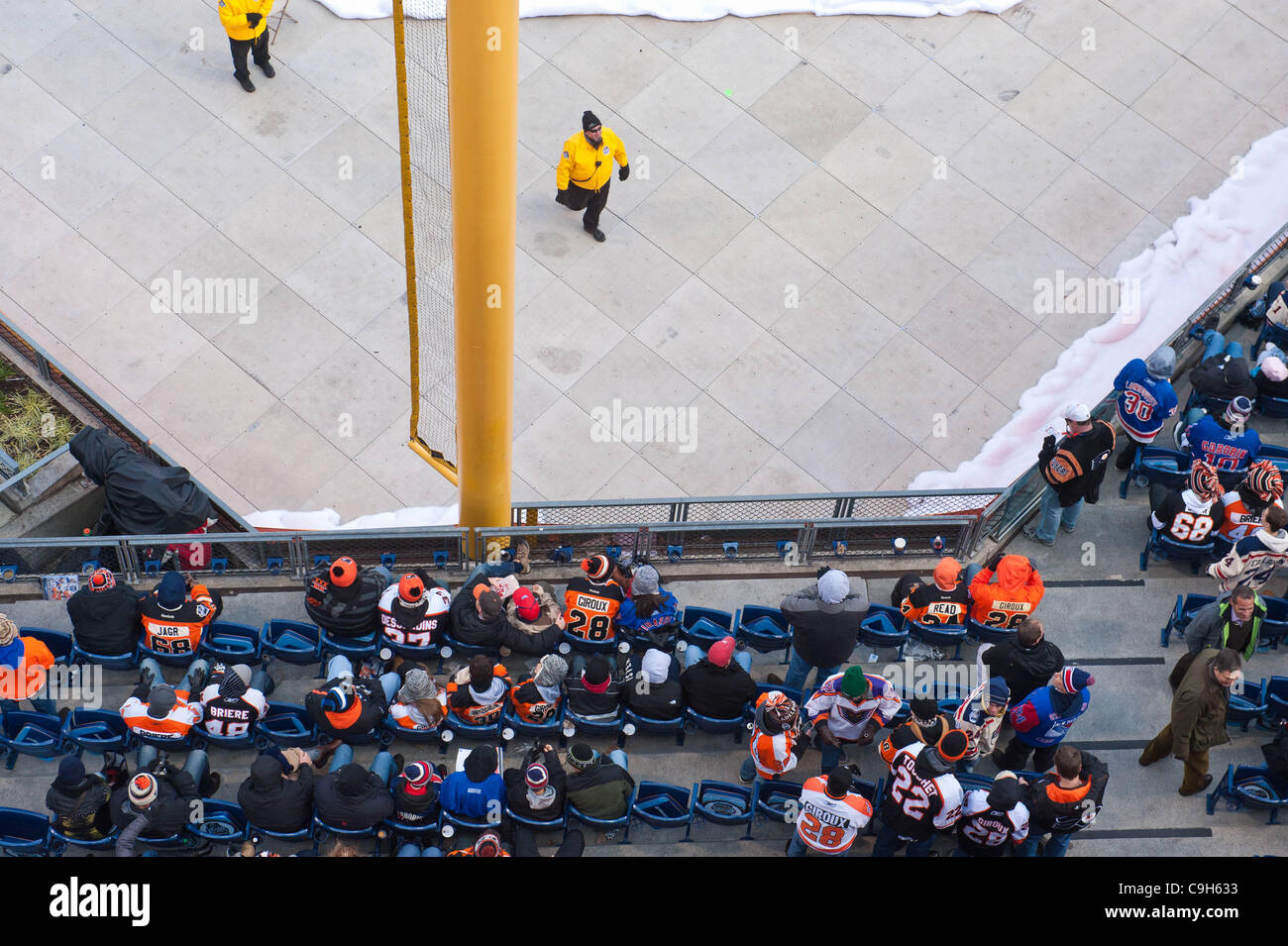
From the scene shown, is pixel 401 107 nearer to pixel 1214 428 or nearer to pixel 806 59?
pixel 1214 428

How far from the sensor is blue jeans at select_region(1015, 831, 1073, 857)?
9578mm

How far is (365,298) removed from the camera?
48.7 feet

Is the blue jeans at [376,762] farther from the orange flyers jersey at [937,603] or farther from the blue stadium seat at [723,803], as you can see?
the orange flyers jersey at [937,603]

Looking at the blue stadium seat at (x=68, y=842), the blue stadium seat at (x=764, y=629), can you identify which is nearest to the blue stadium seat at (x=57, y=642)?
the blue stadium seat at (x=68, y=842)

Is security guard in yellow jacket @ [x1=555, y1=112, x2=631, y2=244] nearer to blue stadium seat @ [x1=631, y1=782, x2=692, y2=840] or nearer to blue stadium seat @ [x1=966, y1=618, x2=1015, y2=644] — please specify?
blue stadium seat @ [x1=966, y1=618, x2=1015, y2=644]

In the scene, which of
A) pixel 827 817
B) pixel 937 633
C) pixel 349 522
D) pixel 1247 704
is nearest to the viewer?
pixel 827 817

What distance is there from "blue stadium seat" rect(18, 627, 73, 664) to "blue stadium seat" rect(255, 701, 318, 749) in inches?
65.7

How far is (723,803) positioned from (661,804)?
44 centimetres

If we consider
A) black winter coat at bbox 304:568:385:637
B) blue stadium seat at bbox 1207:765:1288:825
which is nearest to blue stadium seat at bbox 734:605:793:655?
black winter coat at bbox 304:568:385:637

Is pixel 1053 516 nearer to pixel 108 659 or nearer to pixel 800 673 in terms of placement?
pixel 800 673

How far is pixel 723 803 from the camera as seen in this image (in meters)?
9.74

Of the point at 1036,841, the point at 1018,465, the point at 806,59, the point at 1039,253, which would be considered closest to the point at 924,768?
the point at 1036,841

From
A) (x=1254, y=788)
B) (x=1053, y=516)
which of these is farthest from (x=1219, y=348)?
(x=1254, y=788)

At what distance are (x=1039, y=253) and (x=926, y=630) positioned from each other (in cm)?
649
